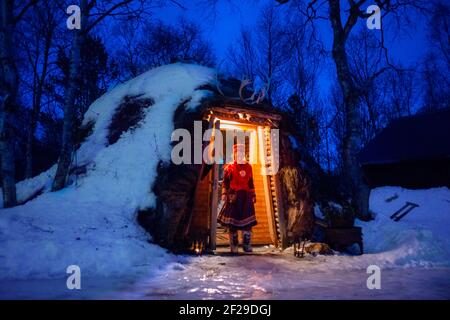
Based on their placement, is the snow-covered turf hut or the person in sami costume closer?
the snow-covered turf hut

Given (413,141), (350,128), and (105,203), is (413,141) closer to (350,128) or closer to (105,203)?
(350,128)

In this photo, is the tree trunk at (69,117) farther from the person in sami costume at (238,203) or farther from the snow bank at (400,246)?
the snow bank at (400,246)

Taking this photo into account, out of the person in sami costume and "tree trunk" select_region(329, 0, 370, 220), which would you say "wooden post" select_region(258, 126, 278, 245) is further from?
"tree trunk" select_region(329, 0, 370, 220)

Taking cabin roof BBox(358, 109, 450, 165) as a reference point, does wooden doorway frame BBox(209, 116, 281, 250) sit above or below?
below

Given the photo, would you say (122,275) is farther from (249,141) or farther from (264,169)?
(249,141)

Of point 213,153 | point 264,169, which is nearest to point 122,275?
point 213,153

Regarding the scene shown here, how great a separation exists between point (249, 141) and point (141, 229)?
5.09 m

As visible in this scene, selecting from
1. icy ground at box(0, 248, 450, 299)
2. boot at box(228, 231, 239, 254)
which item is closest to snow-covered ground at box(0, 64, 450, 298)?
icy ground at box(0, 248, 450, 299)

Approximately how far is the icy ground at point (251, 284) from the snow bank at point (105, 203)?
58 cm

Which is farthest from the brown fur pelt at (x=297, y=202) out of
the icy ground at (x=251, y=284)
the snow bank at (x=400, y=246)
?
the icy ground at (x=251, y=284)

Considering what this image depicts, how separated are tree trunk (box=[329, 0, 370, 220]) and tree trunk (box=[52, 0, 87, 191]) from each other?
7360 mm

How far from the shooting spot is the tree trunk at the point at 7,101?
25.5ft

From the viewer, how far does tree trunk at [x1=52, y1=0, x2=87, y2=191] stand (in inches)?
323

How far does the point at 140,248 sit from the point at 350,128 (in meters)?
7.24
